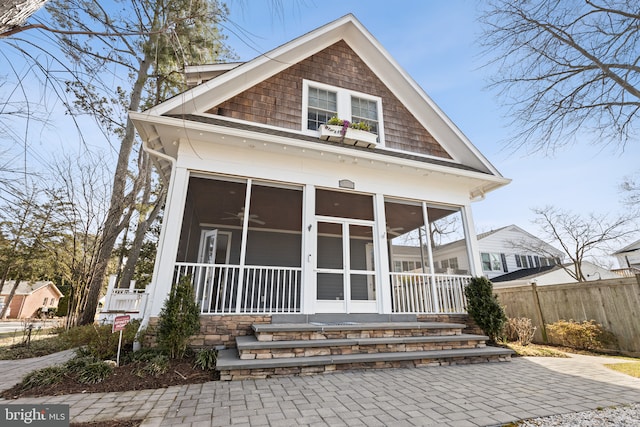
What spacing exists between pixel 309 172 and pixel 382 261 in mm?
2664

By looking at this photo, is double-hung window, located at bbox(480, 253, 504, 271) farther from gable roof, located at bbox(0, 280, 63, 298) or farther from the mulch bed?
gable roof, located at bbox(0, 280, 63, 298)

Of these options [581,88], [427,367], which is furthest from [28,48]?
[581,88]

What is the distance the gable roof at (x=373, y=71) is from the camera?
658cm

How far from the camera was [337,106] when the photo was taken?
25.7 ft

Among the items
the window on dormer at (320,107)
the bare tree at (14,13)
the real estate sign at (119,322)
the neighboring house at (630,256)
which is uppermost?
the window on dormer at (320,107)

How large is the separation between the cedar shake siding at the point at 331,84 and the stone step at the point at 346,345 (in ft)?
16.3

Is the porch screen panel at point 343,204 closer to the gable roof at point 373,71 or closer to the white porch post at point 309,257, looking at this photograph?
the white porch post at point 309,257

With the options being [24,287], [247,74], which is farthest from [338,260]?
[24,287]

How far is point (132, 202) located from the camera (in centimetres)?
1127

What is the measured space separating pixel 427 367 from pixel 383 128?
19.8 ft

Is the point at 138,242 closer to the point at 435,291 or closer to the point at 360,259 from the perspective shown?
the point at 360,259

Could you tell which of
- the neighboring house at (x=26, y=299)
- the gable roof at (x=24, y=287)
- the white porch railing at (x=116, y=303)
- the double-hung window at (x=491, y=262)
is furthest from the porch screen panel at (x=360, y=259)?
the neighboring house at (x=26, y=299)

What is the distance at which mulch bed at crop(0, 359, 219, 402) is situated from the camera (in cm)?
343

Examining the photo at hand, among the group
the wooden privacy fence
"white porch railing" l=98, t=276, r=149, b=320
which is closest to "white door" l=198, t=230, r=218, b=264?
"white porch railing" l=98, t=276, r=149, b=320
